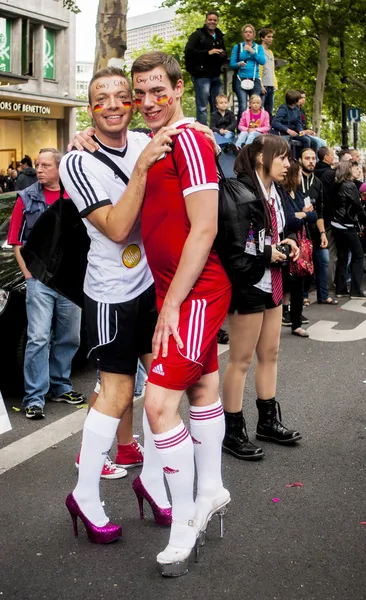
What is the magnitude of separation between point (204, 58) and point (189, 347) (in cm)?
1197

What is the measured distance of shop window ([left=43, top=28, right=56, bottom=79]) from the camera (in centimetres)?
3606

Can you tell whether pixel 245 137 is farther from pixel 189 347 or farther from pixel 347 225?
pixel 189 347

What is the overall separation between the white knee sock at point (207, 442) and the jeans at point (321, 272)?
7575 mm

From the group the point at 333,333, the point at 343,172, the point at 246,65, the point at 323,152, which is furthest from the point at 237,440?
the point at 246,65

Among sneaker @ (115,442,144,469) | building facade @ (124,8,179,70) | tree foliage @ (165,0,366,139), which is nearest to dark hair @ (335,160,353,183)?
sneaker @ (115,442,144,469)

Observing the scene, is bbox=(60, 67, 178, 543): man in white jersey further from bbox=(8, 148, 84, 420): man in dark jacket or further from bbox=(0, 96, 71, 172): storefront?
bbox=(0, 96, 71, 172): storefront

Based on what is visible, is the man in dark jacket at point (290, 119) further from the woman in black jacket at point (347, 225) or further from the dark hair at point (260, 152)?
the dark hair at point (260, 152)

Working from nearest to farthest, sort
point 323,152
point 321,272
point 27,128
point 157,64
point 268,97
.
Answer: point 157,64
point 321,272
point 323,152
point 268,97
point 27,128

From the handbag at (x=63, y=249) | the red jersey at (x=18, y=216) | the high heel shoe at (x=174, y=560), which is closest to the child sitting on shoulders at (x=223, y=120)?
the red jersey at (x=18, y=216)

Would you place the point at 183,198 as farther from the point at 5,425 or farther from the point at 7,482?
the point at 7,482

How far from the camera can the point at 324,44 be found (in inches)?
1090

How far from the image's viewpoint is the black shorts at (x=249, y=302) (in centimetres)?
485

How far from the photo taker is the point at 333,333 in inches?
362

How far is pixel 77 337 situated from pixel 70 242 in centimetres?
242
